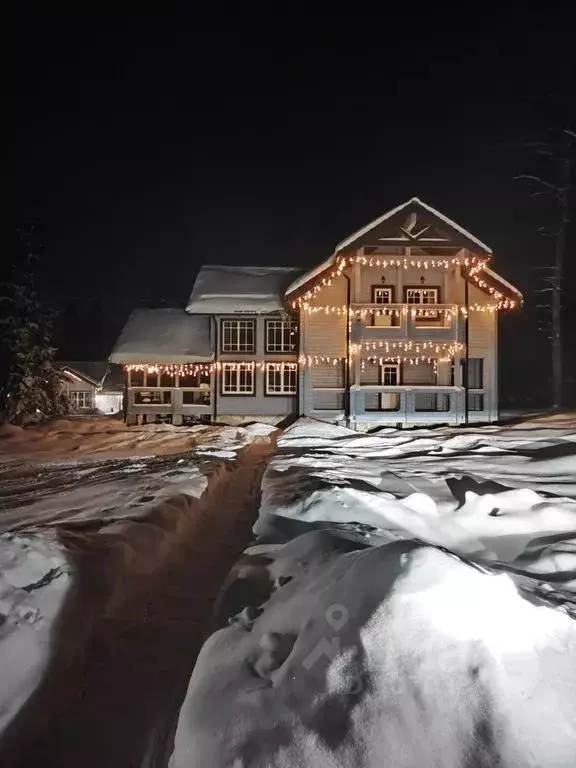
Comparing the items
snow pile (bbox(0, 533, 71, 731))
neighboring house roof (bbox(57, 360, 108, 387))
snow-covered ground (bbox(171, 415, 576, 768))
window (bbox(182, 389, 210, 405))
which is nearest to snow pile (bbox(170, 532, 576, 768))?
snow-covered ground (bbox(171, 415, 576, 768))

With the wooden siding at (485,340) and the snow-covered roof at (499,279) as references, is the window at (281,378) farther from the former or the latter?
the snow-covered roof at (499,279)

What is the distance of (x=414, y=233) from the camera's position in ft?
88.7

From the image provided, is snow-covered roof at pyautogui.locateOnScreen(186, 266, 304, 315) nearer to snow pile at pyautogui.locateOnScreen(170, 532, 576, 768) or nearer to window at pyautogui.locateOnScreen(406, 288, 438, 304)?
window at pyautogui.locateOnScreen(406, 288, 438, 304)

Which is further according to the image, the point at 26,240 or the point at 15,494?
the point at 26,240

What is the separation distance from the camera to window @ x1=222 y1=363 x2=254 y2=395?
30453mm

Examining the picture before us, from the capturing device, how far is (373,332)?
2767 cm

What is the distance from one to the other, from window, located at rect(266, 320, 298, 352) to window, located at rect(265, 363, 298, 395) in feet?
2.61

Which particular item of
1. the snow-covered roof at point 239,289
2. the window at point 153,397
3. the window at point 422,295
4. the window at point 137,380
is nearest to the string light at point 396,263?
the window at point 422,295

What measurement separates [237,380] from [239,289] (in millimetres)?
4673

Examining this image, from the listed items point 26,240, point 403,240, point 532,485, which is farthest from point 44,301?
point 532,485

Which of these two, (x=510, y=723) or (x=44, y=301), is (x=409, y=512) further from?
(x=44, y=301)

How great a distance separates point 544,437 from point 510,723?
16805 mm

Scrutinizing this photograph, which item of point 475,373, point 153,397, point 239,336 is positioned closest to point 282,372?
point 239,336

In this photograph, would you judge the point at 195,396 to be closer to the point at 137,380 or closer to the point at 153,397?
the point at 153,397
